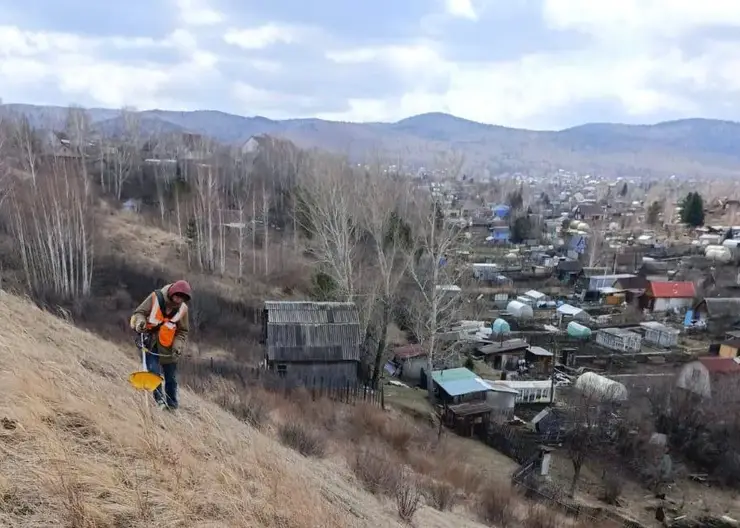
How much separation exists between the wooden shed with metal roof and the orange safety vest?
1103 centimetres

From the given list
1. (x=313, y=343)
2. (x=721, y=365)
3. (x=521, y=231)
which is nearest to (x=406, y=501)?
(x=313, y=343)

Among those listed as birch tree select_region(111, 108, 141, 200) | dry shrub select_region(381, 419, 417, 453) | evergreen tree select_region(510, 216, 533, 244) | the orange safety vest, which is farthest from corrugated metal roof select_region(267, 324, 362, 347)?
evergreen tree select_region(510, 216, 533, 244)

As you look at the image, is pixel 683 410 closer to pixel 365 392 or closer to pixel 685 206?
pixel 365 392

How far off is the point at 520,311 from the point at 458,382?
16.4m

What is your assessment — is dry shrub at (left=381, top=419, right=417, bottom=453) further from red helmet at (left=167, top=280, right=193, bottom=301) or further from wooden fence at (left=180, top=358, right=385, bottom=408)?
red helmet at (left=167, top=280, right=193, bottom=301)

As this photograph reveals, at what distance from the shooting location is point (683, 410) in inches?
787

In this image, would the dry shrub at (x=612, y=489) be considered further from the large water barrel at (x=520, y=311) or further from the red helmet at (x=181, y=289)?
the large water barrel at (x=520, y=311)

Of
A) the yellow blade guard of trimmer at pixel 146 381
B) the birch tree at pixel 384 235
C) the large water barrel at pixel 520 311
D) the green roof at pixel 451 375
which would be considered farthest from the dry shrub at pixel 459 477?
the large water barrel at pixel 520 311

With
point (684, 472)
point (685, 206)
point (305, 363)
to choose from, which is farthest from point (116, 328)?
point (685, 206)

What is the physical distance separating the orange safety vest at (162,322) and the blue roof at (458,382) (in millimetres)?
15863

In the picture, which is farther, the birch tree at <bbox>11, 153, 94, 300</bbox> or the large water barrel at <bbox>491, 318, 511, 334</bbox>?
the large water barrel at <bbox>491, 318, 511, 334</bbox>

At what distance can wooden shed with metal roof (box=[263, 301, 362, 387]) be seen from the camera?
54.6 feet

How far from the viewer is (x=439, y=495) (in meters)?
8.34

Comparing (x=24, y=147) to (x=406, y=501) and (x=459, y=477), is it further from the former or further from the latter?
(x=406, y=501)
